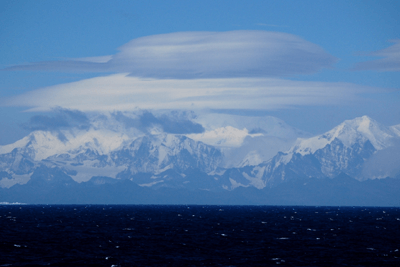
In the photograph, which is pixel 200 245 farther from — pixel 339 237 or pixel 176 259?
pixel 339 237

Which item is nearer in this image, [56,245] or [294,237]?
[56,245]

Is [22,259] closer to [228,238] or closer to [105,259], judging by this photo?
[105,259]

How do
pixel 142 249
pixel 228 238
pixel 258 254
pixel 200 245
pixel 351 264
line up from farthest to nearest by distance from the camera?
pixel 228 238
pixel 200 245
pixel 142 249
pixel 258 254
pixel 351 264

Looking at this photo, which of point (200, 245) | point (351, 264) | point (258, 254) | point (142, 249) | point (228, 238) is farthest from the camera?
point (228, 238)

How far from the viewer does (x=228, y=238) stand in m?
110

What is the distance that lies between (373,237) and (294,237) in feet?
49.6

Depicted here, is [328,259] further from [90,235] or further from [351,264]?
[90,235]

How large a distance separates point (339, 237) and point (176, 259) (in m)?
44.7

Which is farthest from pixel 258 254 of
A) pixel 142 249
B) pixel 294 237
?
pixel 294 237

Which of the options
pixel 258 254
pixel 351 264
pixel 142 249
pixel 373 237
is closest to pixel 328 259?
pixel 351 264

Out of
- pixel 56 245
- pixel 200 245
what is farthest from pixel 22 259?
pixel 200 245

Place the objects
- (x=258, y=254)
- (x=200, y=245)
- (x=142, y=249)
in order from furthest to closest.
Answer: (x=200, y=245), (x=142, y=249), (x=258, y=254)

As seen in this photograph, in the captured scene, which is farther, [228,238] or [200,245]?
[228,238]

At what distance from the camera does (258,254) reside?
8512 centimetres
